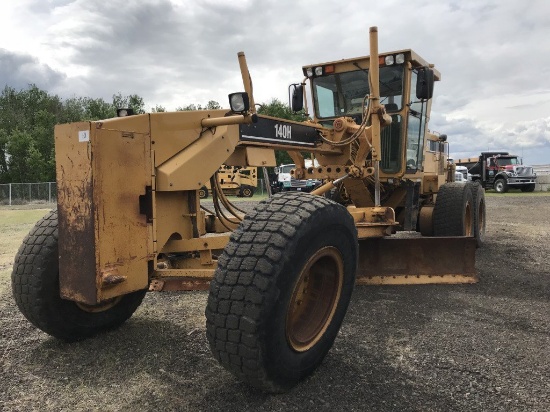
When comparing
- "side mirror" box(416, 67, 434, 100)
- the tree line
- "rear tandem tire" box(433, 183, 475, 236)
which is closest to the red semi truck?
the tree line

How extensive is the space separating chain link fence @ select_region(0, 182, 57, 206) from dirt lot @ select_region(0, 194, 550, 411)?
2837 centimetres

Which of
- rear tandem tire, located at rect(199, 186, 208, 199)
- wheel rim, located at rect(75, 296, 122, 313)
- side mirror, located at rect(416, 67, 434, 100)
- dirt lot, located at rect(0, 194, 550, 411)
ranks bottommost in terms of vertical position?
dirt lot, located at rect(0, 194, 550, 411)

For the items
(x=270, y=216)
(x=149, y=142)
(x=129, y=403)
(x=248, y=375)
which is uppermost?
(x=149, y=142)

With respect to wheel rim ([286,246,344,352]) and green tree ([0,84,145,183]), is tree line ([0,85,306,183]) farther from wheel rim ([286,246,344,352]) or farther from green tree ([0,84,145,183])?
wheel rim ([286,246,344,352])

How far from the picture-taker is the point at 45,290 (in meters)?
3.59

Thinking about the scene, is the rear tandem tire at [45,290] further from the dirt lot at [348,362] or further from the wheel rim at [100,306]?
the dirt lot at [348,362]

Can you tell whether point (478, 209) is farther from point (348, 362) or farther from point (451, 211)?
point (348, 362)

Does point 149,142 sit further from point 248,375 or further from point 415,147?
point 415,147

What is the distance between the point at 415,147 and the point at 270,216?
472cm

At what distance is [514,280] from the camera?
598cm

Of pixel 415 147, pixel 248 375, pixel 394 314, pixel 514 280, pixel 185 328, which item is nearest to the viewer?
pixel 248 375

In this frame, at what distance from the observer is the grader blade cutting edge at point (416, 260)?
17.3 ft

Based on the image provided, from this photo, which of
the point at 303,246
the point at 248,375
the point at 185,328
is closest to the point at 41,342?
the point at 185,328

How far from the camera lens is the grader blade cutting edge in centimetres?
529
